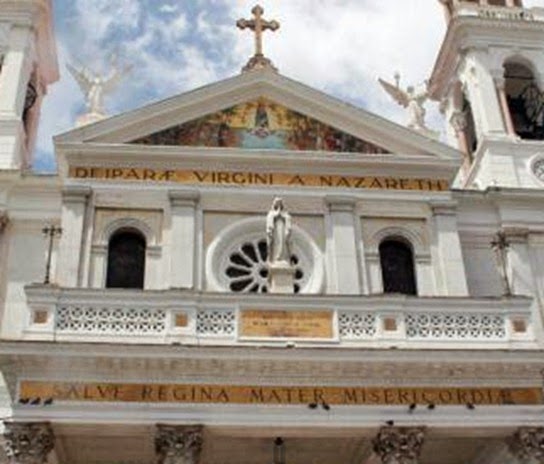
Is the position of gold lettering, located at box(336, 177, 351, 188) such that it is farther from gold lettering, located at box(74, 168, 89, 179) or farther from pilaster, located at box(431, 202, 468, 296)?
gold lettering, located at box(74, 168, 89, 179)

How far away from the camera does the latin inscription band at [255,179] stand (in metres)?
22.5

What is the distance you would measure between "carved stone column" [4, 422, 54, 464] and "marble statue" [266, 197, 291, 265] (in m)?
5.71

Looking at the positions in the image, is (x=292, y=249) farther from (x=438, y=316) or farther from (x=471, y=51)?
(x=471, y=51)

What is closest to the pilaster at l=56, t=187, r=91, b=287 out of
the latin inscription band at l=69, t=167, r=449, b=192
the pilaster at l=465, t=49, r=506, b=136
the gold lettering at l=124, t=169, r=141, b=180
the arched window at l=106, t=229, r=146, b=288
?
the latin inscription band at l=69, t=167, r=449, b=192

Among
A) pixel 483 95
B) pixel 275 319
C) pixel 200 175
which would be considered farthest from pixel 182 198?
pixel 483 95

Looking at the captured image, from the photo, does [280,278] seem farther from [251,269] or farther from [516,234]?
[516,234]

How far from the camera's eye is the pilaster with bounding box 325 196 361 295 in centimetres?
2150

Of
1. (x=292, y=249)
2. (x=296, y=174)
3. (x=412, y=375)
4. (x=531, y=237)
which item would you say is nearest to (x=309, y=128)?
(x=296, y=174)

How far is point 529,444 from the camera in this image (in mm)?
18406

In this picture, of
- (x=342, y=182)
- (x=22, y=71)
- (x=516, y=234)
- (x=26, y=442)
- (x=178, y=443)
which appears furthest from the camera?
(x=22, y=71)

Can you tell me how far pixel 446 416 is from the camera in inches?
727

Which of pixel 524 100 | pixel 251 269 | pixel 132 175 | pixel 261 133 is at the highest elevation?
pixel 524 100

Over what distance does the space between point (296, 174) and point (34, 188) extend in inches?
237

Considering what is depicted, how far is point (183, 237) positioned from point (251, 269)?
1.67 meters
